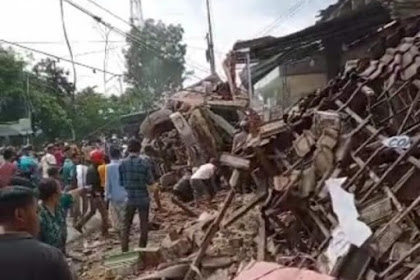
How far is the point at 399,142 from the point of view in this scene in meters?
6.55

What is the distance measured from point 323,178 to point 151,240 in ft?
20.1

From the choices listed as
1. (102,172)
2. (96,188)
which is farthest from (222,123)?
(96,188)

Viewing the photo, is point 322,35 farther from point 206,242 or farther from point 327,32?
point 206,242

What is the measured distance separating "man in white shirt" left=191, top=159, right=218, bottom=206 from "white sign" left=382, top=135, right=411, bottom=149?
839 centimetres

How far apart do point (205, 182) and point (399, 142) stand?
904 centimetres

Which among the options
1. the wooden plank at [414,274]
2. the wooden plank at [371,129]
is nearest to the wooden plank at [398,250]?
the wooden plank at [414,274]

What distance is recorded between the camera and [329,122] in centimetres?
719

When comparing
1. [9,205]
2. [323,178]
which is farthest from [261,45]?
[9,205]

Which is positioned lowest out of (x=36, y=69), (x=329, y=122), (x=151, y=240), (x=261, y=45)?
(x=151, y=240)

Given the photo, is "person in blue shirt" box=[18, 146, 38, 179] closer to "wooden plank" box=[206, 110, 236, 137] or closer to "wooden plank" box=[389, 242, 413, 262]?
"wooden plank" box=[206, 110, 236, 137]

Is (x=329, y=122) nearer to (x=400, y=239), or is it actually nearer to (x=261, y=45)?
(x=400, y=239)

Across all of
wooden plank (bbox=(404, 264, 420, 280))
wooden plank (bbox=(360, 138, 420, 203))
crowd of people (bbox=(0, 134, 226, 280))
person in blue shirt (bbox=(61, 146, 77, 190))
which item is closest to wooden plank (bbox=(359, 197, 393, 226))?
wooden plank (bbox=(360, 138, 420, 203))

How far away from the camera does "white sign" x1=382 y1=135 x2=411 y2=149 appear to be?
6527 mm

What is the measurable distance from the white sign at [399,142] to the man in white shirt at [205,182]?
8.39 metres
